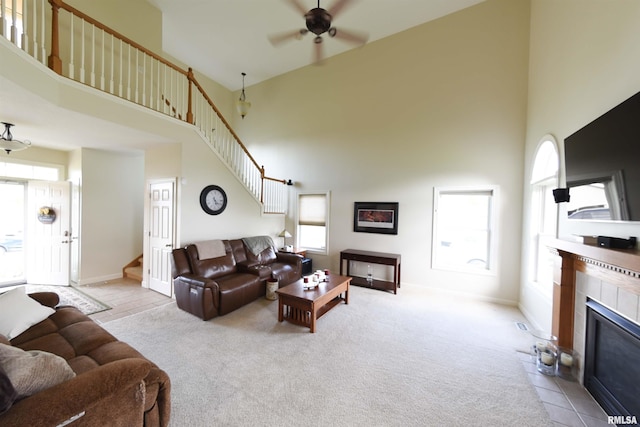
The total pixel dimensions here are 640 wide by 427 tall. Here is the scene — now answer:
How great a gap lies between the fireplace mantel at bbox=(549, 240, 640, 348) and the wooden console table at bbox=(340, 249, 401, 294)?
2.16 meters

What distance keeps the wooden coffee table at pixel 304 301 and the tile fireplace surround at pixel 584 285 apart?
2.46 meters

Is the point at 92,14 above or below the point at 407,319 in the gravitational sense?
above

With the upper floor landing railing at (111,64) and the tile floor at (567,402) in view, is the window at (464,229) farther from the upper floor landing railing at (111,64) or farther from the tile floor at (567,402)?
the upper floor landing railing at (111,64)

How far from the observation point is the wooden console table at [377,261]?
4.38 metres

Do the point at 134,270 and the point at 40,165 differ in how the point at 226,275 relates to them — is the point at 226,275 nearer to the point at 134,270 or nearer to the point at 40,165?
the point at 134,270

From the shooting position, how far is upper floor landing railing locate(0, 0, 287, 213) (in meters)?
2.69

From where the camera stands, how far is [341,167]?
5430 millimetres

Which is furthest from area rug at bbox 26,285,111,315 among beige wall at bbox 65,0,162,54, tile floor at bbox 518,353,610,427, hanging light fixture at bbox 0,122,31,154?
tile floor at bbox 518,353,610,427

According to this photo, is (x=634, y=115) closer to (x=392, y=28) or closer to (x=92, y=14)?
(x=392, y=28)

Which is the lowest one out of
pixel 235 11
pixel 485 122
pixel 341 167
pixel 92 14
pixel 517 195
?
pixel 517 195

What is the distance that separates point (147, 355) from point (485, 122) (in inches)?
226

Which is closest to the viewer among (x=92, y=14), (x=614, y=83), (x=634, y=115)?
(x=634, y=115)

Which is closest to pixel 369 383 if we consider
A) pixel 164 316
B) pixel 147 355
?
pixel 147 355

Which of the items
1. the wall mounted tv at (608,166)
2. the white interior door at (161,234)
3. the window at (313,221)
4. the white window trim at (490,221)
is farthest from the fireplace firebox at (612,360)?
the white interior door at (161,234)
